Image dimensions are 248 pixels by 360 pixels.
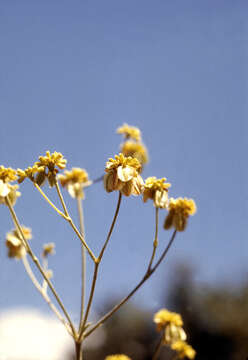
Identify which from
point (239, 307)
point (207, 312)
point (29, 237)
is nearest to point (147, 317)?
point (207, 312)

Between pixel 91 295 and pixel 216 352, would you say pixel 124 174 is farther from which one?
pixel 216 352

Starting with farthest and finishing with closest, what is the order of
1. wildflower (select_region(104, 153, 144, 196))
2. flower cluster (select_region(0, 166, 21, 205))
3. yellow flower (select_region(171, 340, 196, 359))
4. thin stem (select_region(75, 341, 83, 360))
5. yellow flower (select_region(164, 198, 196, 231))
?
yellow flower (select_region(171, 340, 196, 359))
yellow flower (select_region(164, 198, 196, 231))
flower cluster (select_region(0, 166, 21, 205))
wildflower (select_region(104, 153, 144, 196))
thin stem (select_region(75, 341, 83, 360))

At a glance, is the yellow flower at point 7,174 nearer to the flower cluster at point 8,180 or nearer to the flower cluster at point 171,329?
the flower cluster at point 8,180

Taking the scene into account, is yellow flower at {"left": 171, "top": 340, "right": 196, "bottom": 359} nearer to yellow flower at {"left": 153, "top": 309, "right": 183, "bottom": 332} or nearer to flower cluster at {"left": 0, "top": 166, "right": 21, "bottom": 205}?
yellow flower at {"left": 153, "top": 309, "right": 183, "bottom": 332}

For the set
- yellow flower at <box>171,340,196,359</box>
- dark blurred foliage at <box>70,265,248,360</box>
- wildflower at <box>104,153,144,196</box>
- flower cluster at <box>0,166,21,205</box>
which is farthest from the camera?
dark blurred foliage at <box>70,265,248,360</box>

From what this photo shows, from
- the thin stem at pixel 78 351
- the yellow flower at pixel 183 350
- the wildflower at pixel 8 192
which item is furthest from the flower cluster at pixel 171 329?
the wildflower at pixel 8 192

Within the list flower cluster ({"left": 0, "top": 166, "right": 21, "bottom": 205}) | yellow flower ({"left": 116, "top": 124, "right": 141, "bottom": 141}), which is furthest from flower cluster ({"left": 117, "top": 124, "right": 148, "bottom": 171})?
flower cluster ({"left": 0, "top": 166, "right": 21, "bottom": 205})
